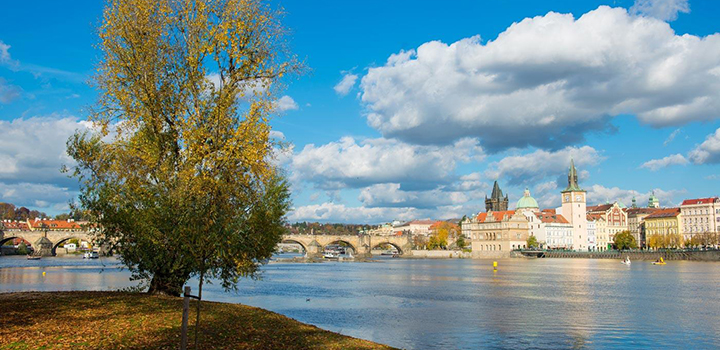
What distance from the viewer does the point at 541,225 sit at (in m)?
180

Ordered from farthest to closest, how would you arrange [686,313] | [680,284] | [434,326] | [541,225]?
Answer: [541,225], [680,284], [686,313], [434,326]

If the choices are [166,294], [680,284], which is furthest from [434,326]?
[680,284]

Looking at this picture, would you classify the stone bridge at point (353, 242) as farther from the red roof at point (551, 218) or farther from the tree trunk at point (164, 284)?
the tree trunk at point (164, 284)

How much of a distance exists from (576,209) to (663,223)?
2389 centimetres

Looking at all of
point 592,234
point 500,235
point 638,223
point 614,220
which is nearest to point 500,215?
point 500,235

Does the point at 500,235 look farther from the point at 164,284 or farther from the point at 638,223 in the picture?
the point at 164,284

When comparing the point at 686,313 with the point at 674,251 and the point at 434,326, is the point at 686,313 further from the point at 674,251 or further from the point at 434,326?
the point at 674,251

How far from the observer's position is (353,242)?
505ft

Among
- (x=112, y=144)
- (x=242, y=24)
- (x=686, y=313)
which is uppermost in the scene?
(x=242, y=24)

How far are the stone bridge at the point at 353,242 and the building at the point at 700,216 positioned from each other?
7192 cm

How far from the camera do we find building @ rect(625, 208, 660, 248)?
A: 594ft

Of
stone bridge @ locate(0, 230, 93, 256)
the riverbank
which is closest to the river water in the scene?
the riverbank

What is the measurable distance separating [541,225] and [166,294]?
→ 167 m

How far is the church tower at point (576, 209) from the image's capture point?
18138 cm
